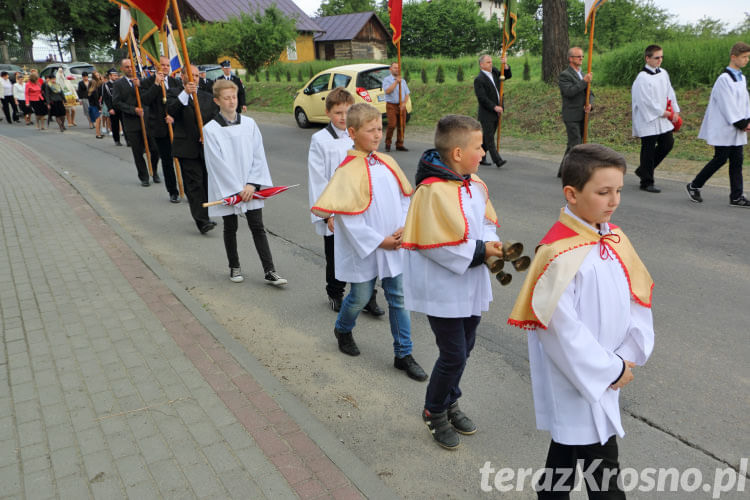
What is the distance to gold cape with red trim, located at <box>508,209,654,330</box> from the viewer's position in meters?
2.32

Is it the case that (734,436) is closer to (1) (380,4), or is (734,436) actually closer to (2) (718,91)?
(2) (718,91)

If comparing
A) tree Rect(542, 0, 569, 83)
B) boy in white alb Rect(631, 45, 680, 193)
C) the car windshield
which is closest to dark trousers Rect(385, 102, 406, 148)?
the car windshield

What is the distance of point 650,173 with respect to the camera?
931cm

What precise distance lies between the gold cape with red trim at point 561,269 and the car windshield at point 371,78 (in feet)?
50.7

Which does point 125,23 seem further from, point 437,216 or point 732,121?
point 437,216

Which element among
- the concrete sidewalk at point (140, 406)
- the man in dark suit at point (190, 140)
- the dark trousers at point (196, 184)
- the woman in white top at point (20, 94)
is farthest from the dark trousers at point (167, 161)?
the woman in white top at point (20, 94)

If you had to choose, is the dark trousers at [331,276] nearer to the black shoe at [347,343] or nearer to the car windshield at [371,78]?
the black shoe at [347,343]

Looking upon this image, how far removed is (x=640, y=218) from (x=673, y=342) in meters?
3.69

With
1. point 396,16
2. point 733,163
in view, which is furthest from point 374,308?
point 396,16

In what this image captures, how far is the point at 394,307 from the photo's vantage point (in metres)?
4.20

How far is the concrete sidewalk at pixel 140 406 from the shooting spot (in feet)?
10.3

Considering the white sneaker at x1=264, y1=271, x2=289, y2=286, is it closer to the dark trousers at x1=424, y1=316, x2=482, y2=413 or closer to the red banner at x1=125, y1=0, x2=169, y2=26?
the dark trousers at x1=424, y1=316, x2=482, y2=413

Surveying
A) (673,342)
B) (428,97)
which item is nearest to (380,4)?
(428,97)

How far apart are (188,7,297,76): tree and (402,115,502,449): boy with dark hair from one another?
30.7 m
